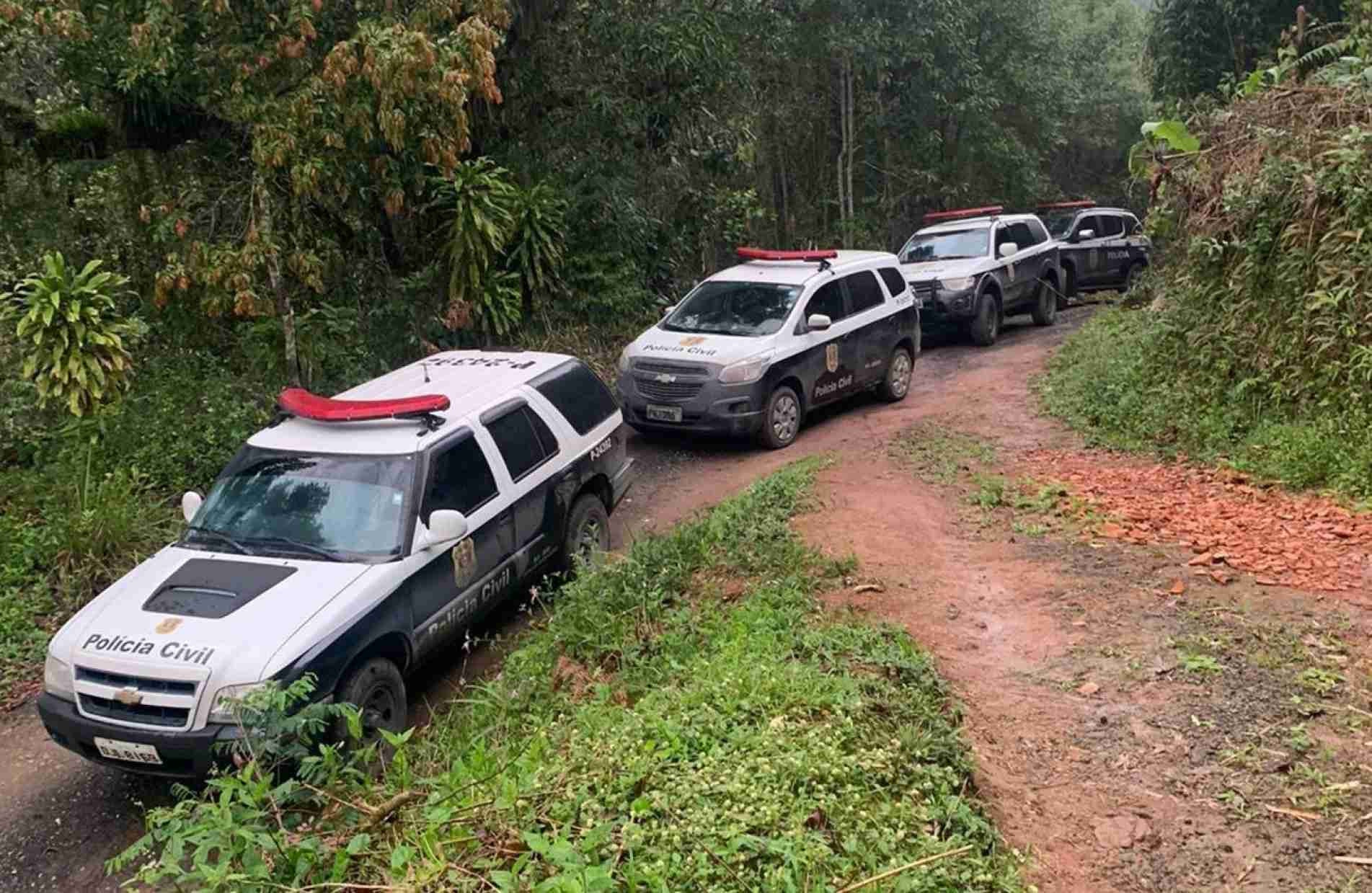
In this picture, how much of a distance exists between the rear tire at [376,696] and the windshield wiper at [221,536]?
1008 millimetres

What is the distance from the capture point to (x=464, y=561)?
20.3ft

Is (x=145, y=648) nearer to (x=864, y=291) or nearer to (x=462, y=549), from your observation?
(x=462, y=549)

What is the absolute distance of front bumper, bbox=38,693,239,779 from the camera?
470 cm

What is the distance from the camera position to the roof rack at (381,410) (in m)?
6.23

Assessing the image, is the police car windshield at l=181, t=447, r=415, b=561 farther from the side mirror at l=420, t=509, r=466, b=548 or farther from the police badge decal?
the police badge decal

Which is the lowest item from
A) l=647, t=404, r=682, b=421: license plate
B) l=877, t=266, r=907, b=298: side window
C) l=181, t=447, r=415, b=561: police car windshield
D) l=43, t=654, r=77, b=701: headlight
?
l=43, t=654, r=77, b=701: headlight

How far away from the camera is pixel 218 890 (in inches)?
131

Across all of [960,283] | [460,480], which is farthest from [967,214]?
[460,480]

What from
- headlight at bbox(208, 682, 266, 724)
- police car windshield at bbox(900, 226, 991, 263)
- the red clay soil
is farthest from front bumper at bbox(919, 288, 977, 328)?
headlight at bbox(208, 682, 266, 724)

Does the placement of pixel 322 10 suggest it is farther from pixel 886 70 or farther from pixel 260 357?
pixel 886 70

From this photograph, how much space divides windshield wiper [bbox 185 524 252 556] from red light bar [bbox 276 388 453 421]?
2.83ft

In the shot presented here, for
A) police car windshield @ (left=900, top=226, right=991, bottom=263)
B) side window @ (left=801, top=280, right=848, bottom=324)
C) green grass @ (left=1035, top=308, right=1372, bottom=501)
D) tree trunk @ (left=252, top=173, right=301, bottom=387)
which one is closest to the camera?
green grass @ (left=1035, top=308, right=1372, bottom=501)

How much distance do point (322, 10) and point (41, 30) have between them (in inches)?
92.1

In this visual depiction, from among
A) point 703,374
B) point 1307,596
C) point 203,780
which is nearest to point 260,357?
point 703,374
